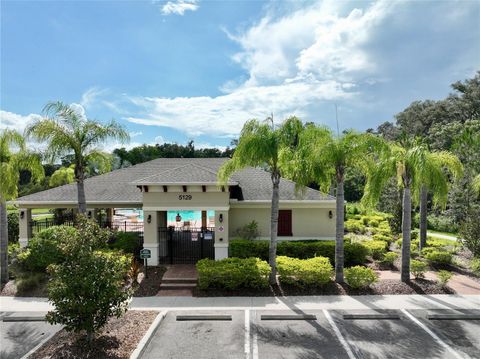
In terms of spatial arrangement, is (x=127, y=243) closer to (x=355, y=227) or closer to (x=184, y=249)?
(x=184, y=249)

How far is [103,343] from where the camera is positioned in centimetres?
862

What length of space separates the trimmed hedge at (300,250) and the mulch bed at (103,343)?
21.2 feet

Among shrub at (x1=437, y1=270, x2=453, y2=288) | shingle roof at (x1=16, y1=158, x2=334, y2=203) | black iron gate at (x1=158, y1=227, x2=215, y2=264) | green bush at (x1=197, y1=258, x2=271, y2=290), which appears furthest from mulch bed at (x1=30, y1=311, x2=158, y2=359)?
shrub at (x1=437, y1=270, x2=453, y2=288)

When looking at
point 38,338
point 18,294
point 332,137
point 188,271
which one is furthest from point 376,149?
point 18,294

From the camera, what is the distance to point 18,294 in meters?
13.0

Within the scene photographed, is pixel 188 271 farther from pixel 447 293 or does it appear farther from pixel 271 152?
pixel 447 293

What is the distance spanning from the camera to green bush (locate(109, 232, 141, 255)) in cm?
1644

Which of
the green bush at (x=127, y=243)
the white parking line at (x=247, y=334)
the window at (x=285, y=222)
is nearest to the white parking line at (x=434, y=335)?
the white parking line at (x=247, y=334)

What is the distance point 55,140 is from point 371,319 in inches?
575

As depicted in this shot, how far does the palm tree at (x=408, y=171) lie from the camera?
1230 centimetres

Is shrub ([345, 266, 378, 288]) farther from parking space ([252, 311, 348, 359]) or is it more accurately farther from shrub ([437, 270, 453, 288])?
shrub ([437, 270, 453, 288])

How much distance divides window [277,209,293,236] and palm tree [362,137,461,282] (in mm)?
5598

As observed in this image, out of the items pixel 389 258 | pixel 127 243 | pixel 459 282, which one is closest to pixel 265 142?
pixel 389 258

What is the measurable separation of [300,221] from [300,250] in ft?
7.84
